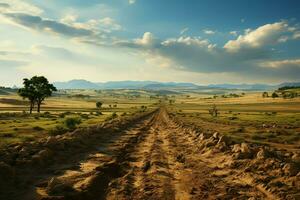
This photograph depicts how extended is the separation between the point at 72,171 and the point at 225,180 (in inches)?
326

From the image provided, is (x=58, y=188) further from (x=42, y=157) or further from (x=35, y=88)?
(x=35, y=88)

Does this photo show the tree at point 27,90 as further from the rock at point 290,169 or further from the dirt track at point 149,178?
the rock at point 290,169

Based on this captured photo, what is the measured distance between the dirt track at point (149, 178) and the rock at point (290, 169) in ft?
5.78

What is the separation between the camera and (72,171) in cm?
1816

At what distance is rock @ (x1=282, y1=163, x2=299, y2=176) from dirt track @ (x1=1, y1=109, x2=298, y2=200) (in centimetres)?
176

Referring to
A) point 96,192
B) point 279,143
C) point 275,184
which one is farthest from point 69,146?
point 279,143

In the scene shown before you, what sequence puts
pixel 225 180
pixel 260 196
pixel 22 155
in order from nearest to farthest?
pixel 260 196 → pixel 225 180 → pixel 22 155

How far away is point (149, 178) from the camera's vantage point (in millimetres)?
16438

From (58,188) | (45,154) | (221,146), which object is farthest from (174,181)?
(221,146)

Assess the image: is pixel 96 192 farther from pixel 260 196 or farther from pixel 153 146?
pixel 153 146

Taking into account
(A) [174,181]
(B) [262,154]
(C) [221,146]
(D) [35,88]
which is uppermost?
(D) [35,88]

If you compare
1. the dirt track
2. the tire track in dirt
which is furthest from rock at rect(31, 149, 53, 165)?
the tire track in dirt

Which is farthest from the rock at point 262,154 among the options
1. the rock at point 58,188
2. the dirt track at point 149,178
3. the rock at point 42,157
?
the rock at point 42,157

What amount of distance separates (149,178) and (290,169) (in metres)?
7.01
